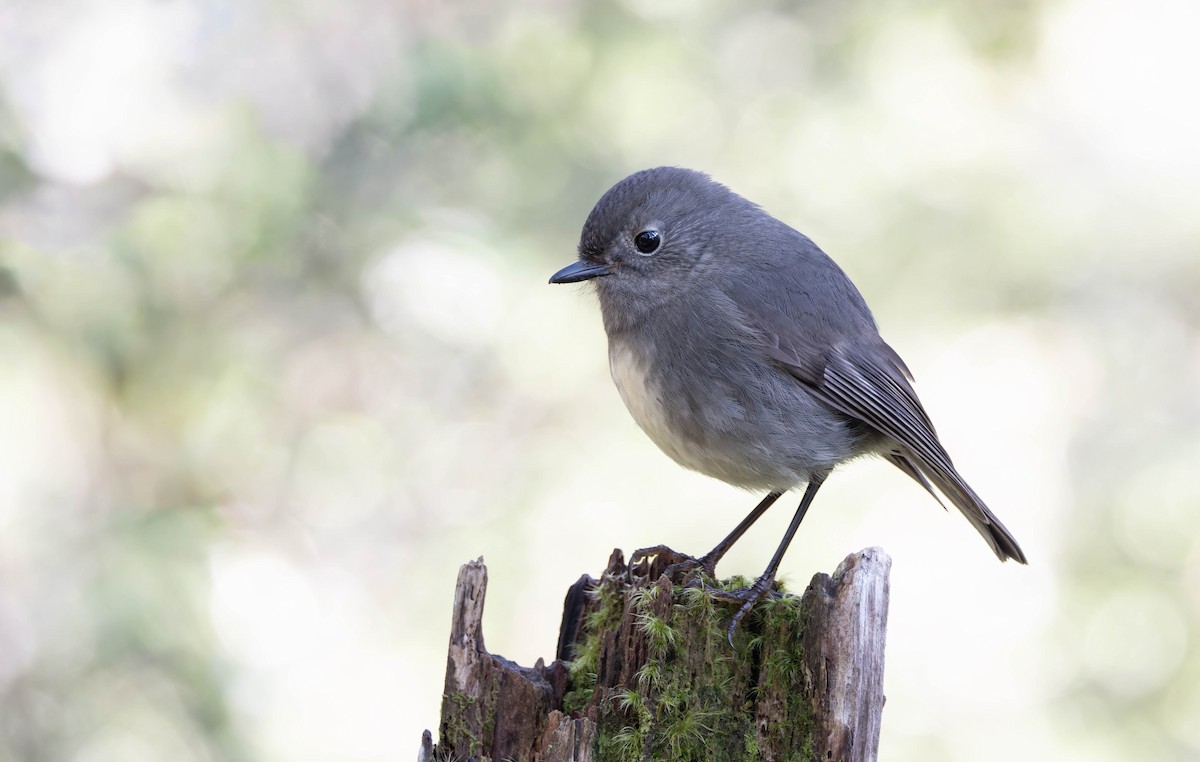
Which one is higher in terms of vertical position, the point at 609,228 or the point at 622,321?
the point at 609,228

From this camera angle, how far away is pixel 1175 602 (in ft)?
22.3

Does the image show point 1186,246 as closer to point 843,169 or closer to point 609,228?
point 843,169

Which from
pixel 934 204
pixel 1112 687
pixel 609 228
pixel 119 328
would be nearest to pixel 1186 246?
pixel 934 204

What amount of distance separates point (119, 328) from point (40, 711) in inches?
76.2

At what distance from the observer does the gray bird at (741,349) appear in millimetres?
→ 3682

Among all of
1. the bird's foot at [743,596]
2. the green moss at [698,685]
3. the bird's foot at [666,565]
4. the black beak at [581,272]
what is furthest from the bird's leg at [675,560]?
the black beak at [581,272]

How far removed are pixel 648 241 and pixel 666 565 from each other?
110cm

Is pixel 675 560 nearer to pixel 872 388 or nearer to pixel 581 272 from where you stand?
pixel 872 388

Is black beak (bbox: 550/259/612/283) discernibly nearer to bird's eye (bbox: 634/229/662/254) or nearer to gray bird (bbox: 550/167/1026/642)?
gray bird (bbox: 550/167/1026/642)

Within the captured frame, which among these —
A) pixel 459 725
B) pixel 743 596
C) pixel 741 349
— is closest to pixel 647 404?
pixel 741 349

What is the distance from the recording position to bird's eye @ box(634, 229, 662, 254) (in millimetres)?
3973

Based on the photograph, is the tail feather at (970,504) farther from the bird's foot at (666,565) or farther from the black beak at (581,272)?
the black beak at (581,272)

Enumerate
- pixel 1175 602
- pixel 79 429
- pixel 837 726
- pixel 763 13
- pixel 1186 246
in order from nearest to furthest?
pixel 837 726 < pixel 79 429 < pixel 1175 602 < pixel 1186 246 < pixel 763 13

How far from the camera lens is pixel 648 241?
157 inches
